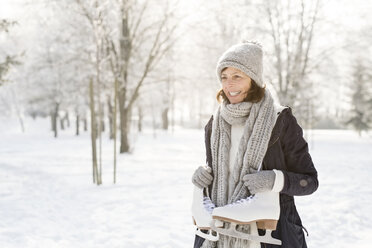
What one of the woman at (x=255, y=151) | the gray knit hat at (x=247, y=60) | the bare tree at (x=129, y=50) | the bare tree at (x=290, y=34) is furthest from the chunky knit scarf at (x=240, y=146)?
the bare tree at (x=290, y=34)

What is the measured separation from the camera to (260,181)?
1610 mm

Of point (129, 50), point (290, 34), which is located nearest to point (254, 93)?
point (129, 50)

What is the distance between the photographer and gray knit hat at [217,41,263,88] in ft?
5.68

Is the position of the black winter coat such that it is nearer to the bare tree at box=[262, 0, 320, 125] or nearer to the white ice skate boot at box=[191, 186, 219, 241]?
the white ice skate boot at box=[191, 186, 219, 241]

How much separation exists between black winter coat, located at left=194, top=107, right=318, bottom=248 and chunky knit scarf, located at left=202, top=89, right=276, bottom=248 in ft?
0.18

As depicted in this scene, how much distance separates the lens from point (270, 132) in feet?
5.54

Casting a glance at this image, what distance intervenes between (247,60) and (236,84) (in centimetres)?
14

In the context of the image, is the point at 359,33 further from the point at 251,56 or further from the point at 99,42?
the point at 251,56

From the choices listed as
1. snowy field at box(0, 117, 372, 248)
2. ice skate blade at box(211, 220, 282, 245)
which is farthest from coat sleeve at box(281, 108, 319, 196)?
snowy field at box(0, 117, 372, 248)

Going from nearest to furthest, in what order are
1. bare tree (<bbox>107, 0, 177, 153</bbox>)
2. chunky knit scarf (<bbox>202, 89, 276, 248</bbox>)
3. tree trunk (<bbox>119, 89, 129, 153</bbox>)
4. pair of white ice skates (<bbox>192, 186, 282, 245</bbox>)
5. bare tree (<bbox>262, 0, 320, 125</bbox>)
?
pair of white ice skates (<bbox>192, 186, 282, 245</bbox>) → chunky knit scarf (<bbox>202, 89, 276, 248</bbox>) → bare tree (<bbox>107, 0, 177, 153</bbox>) → tree trunk (<bbox>119, 89, 129, 153</bbox>) → bare tree (<bbox>262, 0, 320, 125</bbox>)

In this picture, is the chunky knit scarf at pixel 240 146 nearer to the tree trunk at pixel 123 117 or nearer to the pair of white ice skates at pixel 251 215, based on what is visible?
the pair of white ice skates at pixel 251 215

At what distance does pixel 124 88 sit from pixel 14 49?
27.8 meters

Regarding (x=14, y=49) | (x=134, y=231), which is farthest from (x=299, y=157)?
(x=14, y=49)

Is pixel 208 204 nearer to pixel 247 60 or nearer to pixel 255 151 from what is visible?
pixel 255 151
